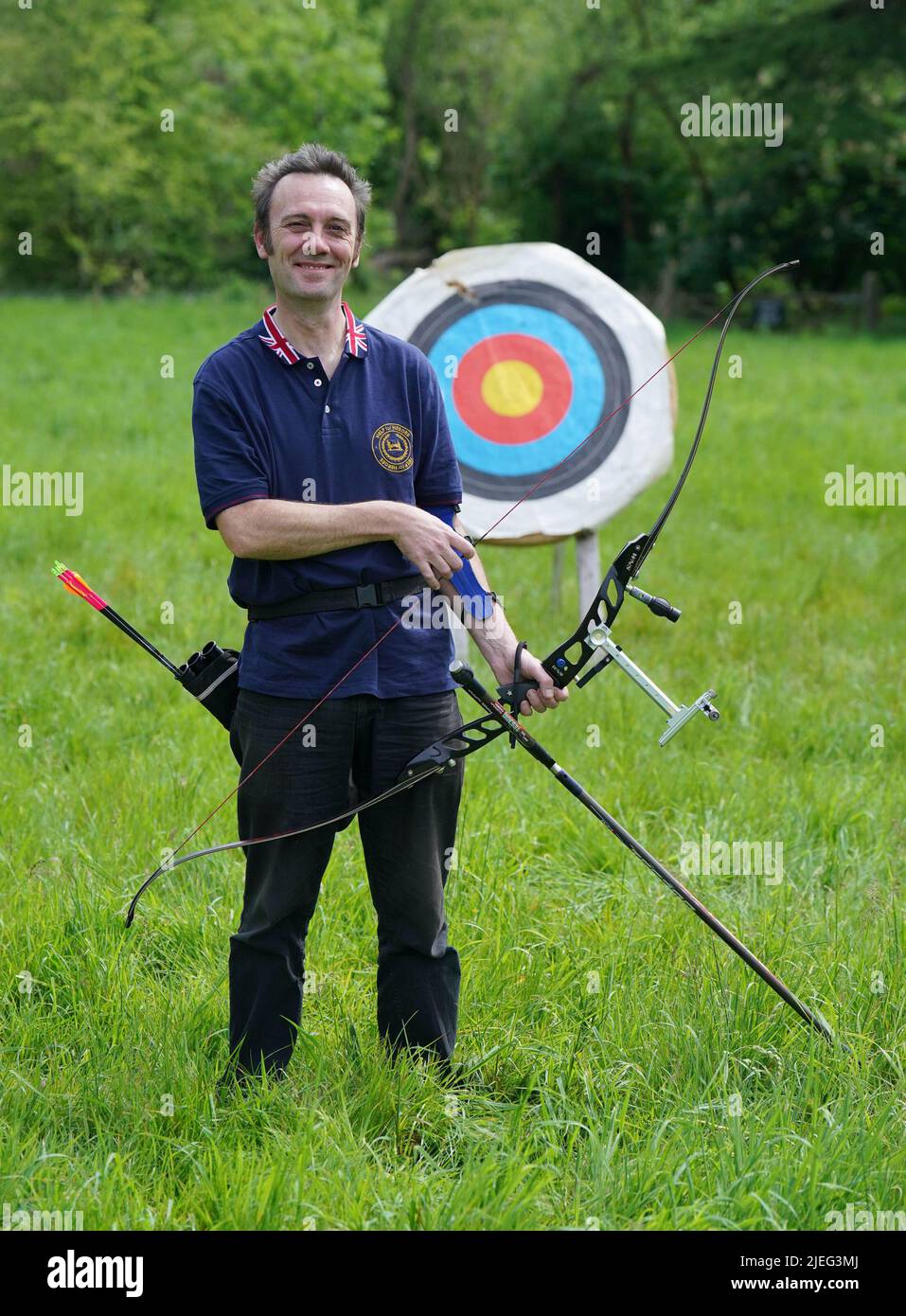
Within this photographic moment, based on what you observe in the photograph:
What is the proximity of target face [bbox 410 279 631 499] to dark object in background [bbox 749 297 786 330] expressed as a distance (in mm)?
13345

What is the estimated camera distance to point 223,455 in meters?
2.23

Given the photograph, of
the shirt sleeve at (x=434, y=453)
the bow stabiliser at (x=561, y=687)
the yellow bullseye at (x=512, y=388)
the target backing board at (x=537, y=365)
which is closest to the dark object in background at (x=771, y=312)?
the target backing board at (x=537, y=365)

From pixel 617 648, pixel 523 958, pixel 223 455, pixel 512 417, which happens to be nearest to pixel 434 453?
pixel 223 455

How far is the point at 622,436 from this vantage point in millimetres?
5098

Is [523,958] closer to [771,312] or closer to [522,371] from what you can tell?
[522,371]

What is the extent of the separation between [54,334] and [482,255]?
928cm

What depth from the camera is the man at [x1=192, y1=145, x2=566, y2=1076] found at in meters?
2.23

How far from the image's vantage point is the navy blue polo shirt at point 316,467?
2248mm

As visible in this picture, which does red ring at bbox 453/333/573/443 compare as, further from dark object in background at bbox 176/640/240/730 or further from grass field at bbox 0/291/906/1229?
dark object in background at bbox 176/640/240/730

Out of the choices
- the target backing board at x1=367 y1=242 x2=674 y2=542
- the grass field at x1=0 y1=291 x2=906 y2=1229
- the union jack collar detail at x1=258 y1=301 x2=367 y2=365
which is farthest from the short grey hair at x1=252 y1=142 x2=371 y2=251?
the target backing board at x1=367 y1=242 x2=674 y2=542

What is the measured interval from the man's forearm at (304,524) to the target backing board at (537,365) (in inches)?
113

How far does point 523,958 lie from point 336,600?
106 cm

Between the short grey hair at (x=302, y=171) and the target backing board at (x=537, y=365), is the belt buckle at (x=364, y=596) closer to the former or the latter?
the short grey hair at (x=302, y=171)

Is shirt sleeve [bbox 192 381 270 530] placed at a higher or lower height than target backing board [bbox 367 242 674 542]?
lower
